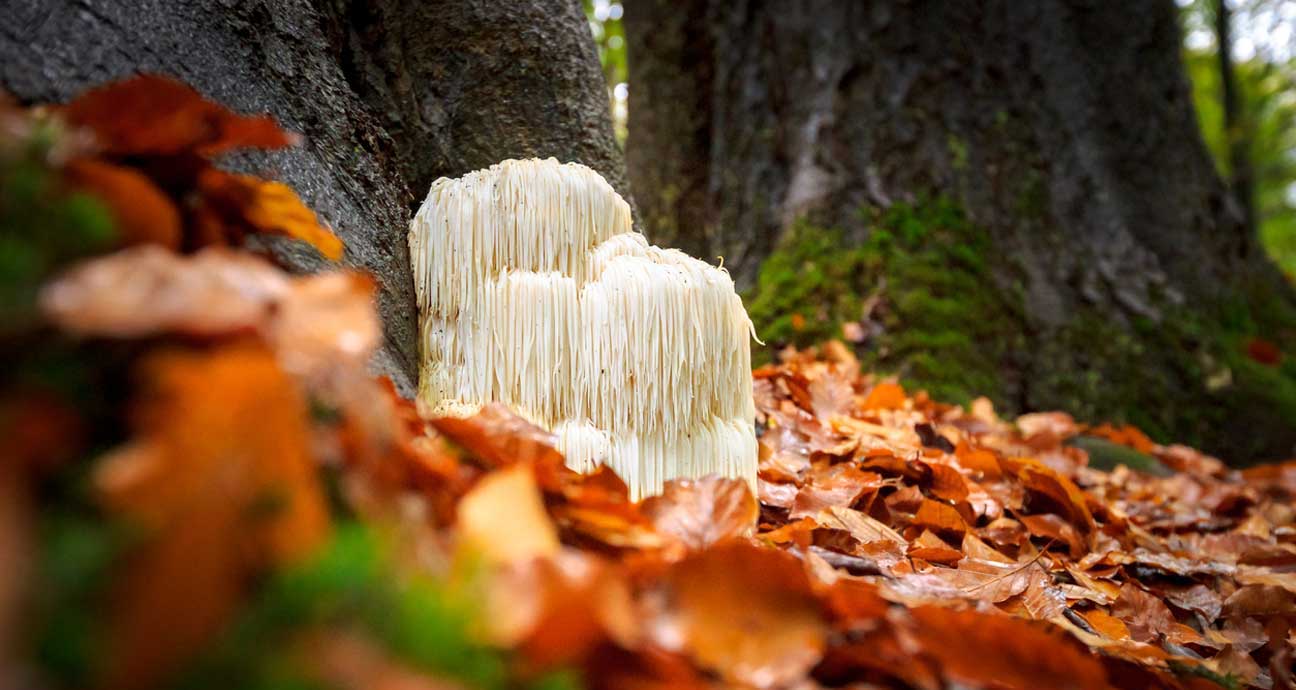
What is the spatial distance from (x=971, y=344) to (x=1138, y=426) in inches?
47.6

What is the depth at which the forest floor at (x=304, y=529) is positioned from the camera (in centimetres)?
55

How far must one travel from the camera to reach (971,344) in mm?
4117

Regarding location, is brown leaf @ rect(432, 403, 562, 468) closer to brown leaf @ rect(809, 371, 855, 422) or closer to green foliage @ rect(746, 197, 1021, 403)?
brown leaf @ rect(809, 371, 855, 422)

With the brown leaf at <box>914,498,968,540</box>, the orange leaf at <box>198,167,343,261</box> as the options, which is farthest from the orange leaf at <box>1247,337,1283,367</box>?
the orange leaf at <box>198,167,343,261</box>

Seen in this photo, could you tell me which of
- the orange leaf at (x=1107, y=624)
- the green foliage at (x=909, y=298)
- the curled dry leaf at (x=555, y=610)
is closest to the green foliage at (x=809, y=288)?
the green foliage at (x=909, y=298)

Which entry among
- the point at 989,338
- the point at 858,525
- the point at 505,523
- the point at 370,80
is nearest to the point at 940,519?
the point at 858,525

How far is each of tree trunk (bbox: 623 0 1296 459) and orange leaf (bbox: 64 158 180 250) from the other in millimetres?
3610

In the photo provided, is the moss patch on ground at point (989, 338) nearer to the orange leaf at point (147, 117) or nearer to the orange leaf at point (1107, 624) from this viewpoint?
the orange leaf at point (1107, 624)

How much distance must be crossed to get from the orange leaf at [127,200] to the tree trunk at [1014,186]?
361cm

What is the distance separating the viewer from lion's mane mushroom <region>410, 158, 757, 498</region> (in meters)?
1.66

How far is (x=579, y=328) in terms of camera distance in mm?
1675

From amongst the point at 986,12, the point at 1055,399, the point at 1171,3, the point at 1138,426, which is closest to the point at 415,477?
the point at 1055,399

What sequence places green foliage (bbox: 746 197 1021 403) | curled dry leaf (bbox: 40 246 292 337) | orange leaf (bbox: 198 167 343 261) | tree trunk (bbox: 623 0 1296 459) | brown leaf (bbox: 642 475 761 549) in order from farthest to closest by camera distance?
tree trunk (bbox: 623 0 1296 459)
green foliage (bbox: 746 197 1021 403)
brown leaf (bbox: 642 475 761 549)
orange leaf (bbox: 198 167 343 261)
curled dry leaf (bbox: 40 246 292 337)

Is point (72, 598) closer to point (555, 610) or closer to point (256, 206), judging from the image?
point (555, 610)
